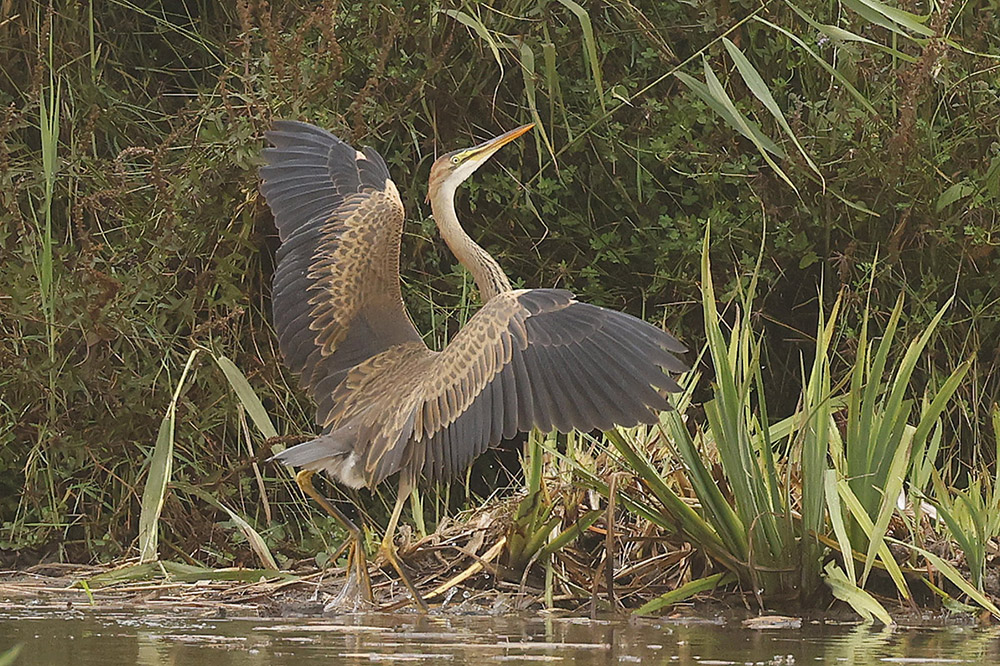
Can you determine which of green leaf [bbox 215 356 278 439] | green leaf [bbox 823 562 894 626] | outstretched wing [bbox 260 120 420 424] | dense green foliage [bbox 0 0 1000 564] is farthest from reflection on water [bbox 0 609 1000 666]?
dense green foliage [bbox 0 0 1000 564]

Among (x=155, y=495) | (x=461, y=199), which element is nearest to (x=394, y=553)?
(x=155, y=495)

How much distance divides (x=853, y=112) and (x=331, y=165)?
5.86ft

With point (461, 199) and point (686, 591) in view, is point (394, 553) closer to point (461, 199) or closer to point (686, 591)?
point (686, 591)

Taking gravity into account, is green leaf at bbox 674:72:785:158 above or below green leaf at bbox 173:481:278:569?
above

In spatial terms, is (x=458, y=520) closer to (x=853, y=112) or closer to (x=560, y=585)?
(x=560, y=585)

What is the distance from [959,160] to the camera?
18.7ft

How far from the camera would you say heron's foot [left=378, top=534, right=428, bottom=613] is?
435 centimetres

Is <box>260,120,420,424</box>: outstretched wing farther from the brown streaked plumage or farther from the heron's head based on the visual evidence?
the heron's head

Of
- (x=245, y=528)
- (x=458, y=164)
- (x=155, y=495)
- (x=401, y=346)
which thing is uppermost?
(x=458, y=164)

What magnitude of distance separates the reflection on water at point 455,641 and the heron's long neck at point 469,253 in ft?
3.46

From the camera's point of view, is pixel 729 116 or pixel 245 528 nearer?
pixel 729 116

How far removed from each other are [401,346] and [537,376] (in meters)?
0.80

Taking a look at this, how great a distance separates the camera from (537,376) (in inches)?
161

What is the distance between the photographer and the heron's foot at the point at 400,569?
4.35 m
